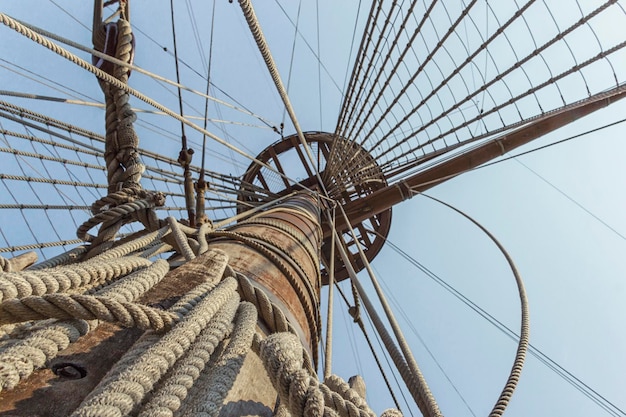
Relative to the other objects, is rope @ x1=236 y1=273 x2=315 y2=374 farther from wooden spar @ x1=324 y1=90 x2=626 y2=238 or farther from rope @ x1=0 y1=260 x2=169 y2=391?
wooden spar @ x1=324 y1=90 x2=626 y2=238

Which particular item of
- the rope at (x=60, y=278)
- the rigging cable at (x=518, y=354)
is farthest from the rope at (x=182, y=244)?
the rigging cable at (x=518, y=354)

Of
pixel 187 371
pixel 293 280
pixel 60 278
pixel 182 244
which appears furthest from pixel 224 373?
pixel 293 280

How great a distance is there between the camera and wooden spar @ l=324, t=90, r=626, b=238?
16.0 feet

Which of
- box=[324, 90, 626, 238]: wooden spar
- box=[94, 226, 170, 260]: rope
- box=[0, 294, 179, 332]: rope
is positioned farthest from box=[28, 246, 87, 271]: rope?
box=[324, 90, 626, 238]: wooden spar

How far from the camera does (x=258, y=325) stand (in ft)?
4.27

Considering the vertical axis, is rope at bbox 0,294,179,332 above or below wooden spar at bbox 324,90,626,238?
above

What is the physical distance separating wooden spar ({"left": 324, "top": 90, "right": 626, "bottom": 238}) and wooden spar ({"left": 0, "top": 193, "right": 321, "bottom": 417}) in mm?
2653

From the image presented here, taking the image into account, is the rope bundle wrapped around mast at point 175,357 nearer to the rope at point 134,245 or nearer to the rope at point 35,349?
the rope at point 35,349

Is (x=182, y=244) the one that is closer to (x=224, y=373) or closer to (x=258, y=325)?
(x=258, y=325)

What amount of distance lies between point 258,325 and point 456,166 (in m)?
4.52

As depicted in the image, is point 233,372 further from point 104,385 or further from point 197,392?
point 104,385

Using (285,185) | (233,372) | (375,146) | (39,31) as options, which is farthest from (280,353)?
(285,185)

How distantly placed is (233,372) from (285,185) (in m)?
6.47

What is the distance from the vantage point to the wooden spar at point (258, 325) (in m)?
0.75
